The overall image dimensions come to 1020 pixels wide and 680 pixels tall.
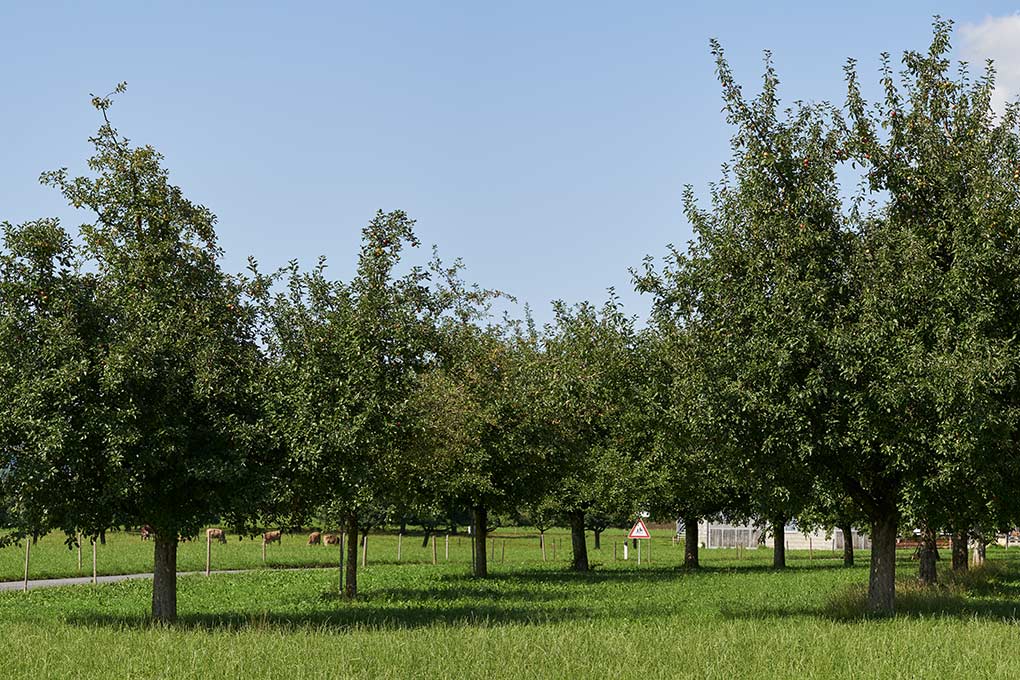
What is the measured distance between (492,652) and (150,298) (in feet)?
31.5

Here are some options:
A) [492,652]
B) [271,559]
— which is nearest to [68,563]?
[271,559]

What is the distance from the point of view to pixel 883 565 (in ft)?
79.4

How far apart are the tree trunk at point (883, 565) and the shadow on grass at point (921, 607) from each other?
1.07ft

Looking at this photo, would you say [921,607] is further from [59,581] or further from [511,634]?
[59,581]

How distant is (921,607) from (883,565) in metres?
1.49

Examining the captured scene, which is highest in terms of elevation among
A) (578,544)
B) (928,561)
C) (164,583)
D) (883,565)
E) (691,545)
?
(883,565)

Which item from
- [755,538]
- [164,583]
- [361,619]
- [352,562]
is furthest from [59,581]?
[755,538]

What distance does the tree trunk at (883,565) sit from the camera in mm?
23922

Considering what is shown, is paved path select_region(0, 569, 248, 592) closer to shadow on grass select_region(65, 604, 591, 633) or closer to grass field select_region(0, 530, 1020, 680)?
grass field select_region(0, 530, 1020, 680)

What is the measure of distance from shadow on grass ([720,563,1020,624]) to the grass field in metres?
0.08

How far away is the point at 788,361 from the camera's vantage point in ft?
68.6

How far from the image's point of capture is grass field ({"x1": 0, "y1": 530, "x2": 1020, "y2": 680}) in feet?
51.8

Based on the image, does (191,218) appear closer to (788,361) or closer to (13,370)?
(13,370)

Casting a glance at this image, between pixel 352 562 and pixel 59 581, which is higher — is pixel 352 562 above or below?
above
